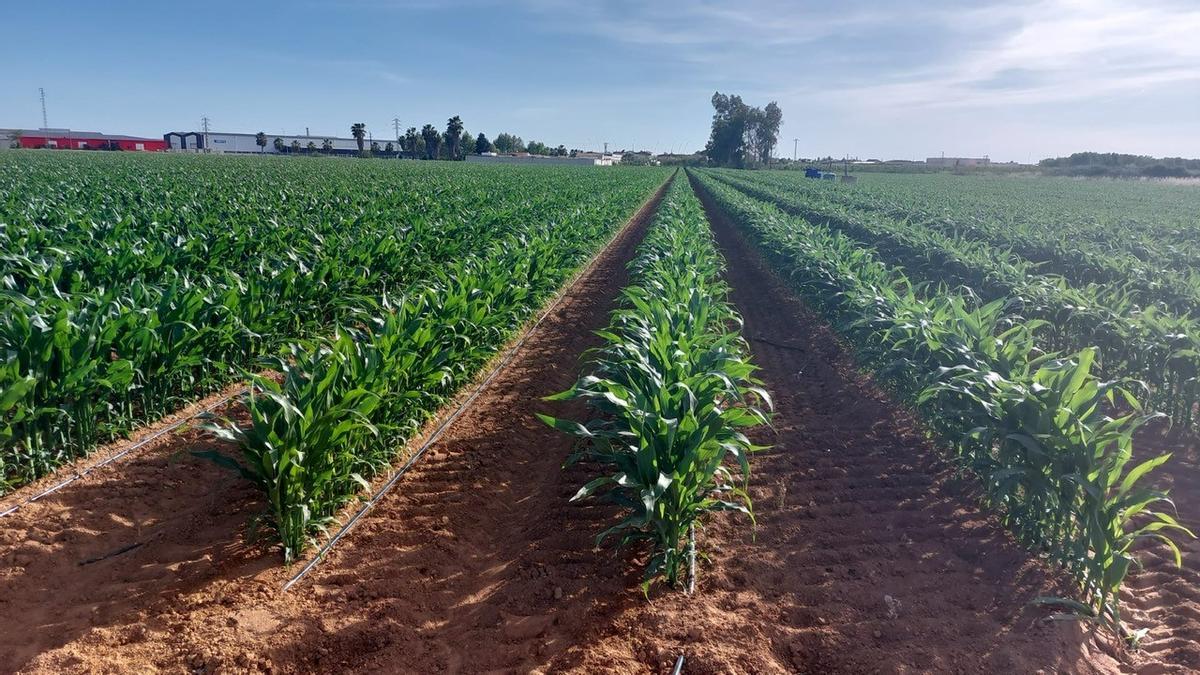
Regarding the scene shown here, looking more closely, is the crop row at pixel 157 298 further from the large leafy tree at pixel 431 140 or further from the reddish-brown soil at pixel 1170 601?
the large leafy tree at pixel 431 140

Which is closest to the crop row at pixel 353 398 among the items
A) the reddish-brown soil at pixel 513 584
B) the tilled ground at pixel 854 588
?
the reddish-brown soil at pixel 513 584

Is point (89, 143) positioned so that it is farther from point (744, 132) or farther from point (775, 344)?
point (775, 344)

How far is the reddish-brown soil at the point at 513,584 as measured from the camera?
327cm

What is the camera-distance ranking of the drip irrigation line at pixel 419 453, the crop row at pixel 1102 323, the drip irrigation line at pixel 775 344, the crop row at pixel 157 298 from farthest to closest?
the drip irrigation line at pixel 775 344, the crop row at pixel 1102 323, the crop row at pixel 157 298, the drip irrigation line at pixel 419 453

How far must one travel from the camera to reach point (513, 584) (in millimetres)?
3883

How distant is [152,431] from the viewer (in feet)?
18.2

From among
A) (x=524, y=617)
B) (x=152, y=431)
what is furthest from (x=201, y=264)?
(x=524, y=617)

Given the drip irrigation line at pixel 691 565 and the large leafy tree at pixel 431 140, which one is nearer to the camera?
the drip irrigation line at pixel 691 565

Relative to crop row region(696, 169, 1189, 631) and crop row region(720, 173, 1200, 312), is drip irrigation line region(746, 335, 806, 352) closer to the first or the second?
crop row region(696, 169, 1189, 631)

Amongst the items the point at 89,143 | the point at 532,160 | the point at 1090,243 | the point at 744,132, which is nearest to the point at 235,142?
the point at 89,143

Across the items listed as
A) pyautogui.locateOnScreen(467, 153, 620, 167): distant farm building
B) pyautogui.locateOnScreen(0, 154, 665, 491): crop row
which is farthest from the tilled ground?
pyautogui.locateOnScreen(467, 153, 620, 167): distant farm building

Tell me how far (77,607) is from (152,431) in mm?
2321

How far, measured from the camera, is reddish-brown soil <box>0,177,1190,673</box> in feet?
10.7

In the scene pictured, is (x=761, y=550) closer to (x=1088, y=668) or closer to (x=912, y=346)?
(x=1088, y=668)
